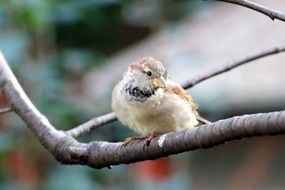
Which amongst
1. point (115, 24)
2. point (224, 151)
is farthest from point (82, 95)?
point (224, 151)

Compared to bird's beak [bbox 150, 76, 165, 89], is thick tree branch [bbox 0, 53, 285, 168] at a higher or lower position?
higher

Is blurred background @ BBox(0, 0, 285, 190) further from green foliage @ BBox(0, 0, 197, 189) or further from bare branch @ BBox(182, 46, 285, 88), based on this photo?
bare branch @ BBox(182, 46, 285, 88)

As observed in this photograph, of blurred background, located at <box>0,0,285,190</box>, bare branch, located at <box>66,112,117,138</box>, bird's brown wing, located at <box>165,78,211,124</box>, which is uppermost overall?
bird's brown wing, located at <box>165,78,211,124</box>

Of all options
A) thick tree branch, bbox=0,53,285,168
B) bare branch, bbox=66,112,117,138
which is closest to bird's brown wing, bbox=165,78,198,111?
bare branch, bbox=66,112,117,138

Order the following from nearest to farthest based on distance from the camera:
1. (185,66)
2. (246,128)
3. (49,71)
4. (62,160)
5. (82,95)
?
(246,128) < (62,160) < (49,71) < (82,95) < (185,66)

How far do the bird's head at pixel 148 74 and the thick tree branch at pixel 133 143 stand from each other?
0.84 feet

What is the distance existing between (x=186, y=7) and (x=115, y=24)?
0.87 m

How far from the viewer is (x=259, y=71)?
557 cm

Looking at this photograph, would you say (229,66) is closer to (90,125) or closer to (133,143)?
(90,125)

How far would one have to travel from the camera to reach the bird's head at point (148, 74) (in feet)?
7.17

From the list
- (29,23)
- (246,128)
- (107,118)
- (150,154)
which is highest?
(246,128)

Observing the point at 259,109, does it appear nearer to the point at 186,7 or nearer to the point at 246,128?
the point at 186,7

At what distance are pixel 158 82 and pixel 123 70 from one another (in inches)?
109

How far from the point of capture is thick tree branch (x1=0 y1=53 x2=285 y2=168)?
1437 mm
